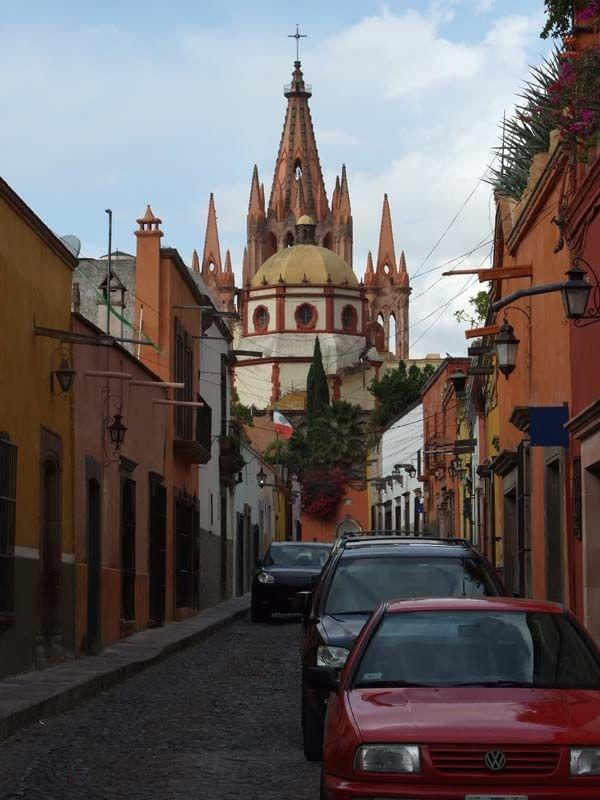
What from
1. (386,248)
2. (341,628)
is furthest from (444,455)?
(386,248)

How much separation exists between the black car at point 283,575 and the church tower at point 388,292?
118216 millimetres

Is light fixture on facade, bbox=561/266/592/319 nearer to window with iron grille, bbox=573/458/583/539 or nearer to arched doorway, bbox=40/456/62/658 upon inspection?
window with iron grille, bbox=573/458/583/539

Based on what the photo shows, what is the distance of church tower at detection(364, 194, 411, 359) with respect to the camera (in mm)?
151875

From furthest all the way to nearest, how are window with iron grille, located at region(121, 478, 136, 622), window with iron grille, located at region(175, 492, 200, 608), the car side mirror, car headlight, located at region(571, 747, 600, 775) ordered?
window with iron grille, located at region(175, 492, 200, 608) < window with iron grille, located at region(121, 478, 136, 622) < the car side mirror < car headlight, located at region(571, 747, 600, 775)

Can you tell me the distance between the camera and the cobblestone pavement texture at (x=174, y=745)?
390 inches

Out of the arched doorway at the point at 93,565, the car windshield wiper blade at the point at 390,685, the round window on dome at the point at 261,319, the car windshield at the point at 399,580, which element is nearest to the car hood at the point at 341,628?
the car windshield at the point at 399,580

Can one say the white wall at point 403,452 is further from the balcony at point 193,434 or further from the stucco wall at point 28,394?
the stucco wall at point 28,394

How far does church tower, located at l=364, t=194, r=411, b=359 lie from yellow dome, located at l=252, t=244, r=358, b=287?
14998 millimetres

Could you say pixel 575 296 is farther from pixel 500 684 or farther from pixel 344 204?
pixel 344 204

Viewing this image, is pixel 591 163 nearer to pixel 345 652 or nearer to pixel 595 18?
pixel 595 18

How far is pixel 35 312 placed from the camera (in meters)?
18.1

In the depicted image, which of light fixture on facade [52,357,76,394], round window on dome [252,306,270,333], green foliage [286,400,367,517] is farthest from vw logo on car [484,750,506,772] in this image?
round window on dome [252,306,270,333]

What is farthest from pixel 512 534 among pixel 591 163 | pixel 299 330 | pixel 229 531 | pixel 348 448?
pixel 299 330

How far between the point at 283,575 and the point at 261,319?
105 m
